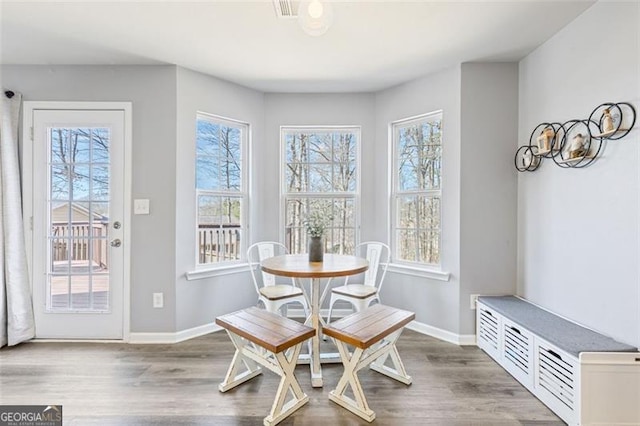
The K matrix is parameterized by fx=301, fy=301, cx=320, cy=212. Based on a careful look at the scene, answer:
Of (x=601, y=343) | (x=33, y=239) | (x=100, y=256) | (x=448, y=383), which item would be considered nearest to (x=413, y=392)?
(x=448, y=383)

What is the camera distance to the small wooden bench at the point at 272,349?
5.45 ft

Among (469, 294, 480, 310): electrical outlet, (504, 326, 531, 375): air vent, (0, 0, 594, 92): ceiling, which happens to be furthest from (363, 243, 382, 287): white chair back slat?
(0, 0, 594, 92): ceiling

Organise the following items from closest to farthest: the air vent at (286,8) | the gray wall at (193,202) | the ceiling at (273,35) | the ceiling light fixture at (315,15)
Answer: the ceiling light fixture at (315,15), the air vent at (286,8), the ceiling at (273,35), the gray wall at (193,202)

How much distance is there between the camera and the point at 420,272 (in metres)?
2.91

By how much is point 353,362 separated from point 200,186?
2.12 m

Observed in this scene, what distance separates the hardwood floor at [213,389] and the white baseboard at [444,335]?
0.34ft

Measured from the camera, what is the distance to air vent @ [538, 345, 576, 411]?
1.64 m

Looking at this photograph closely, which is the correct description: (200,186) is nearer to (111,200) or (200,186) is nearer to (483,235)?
(111,200)

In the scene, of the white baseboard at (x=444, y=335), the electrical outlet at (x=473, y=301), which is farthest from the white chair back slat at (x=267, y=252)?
the electrical outlet at (x=473, y=301)

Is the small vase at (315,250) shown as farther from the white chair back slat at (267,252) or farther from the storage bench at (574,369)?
the storage bench at (574,369)

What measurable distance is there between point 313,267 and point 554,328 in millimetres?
1591

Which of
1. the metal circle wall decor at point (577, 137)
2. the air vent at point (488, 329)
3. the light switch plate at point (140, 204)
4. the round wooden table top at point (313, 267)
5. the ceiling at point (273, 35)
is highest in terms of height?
the ceiling at point (273, 35)

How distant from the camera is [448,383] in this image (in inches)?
Result: 80.0

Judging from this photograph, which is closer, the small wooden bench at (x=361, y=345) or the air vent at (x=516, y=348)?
the small wooden bench at (x=361, y=345)
